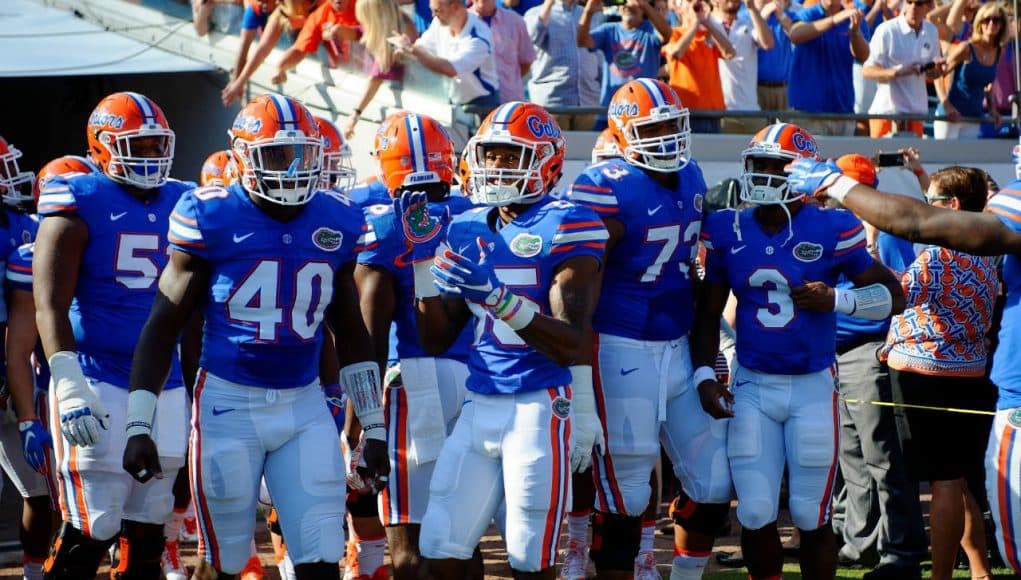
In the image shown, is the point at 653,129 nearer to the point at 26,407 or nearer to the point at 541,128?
the point at 541,128

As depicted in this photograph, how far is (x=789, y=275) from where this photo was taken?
5.54 m

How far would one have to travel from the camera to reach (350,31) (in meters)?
9.89

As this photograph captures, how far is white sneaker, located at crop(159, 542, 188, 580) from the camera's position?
6203 mm

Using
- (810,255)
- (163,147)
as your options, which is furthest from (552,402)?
(163,147)

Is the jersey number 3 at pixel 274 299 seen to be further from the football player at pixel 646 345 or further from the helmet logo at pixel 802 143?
the helmet logo at pixel 802 143

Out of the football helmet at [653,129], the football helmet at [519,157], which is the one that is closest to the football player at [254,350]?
the football helmet at [519,157]

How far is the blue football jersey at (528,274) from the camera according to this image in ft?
15.5

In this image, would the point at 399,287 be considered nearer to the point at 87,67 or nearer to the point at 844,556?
the point at 844,556

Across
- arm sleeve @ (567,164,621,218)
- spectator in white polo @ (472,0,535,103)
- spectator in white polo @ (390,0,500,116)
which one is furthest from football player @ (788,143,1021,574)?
spectator in white polo @ (472,0,535,103)

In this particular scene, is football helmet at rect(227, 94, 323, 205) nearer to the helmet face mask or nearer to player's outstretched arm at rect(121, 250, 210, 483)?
the helmet face mask

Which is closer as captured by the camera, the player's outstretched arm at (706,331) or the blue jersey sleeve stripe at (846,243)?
the blue jersey sleeve stripe at (846,243)

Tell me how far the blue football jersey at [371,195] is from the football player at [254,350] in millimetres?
970

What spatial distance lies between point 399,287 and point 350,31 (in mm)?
4798

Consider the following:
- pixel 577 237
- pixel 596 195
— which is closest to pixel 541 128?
pixel 577 237
